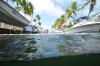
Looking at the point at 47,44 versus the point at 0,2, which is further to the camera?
the point at 0,2

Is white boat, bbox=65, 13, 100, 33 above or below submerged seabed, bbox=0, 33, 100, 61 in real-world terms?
above

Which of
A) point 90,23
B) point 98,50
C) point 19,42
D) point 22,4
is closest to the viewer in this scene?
point 98,50

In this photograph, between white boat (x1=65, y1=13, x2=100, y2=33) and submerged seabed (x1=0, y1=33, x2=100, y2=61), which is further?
white boat (x1=65, y1=13, x2=100, y2=33)

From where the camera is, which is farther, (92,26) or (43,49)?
(92,26)

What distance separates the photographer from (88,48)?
8.70 m

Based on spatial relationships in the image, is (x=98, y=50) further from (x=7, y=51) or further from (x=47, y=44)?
(x=7, y=51)

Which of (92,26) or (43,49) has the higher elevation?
(92,26)

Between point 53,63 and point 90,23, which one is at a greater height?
point 90,23

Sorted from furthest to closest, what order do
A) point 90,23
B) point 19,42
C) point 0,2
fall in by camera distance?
point 0,2, point 90,23, point 19,42

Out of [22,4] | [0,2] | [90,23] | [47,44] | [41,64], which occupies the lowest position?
[41,64]

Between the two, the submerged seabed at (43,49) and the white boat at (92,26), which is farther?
the white boat at (92,26)

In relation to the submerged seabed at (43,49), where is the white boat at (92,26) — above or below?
above

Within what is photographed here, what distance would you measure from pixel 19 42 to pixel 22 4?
156ft

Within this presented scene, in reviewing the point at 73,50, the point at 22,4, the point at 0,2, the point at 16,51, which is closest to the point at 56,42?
the point at 73,50
